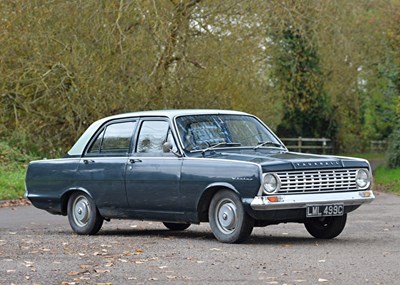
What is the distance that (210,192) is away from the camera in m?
14.1

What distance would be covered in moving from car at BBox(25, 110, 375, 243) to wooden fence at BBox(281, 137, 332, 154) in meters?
37.2

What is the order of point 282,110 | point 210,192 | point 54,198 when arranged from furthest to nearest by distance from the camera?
point 282,110 < point 54,198 < point 210,192

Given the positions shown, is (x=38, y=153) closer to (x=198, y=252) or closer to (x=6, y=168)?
(x=6, y=168)

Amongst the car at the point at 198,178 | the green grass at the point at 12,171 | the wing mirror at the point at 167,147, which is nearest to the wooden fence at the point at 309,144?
the green grass at the point at 12,171

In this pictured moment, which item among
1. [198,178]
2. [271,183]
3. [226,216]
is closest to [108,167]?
[198,178]

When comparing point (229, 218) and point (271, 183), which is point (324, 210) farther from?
point (229, 218)

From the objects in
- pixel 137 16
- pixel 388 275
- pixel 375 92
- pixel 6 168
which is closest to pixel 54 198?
pixel 388 275

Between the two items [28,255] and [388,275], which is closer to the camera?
[388,275]

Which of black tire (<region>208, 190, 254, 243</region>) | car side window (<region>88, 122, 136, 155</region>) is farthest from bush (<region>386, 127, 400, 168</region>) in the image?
black tire (<region>208, 190, 254, 243</region>)

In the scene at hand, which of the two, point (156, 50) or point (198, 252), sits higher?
point (156, 50)

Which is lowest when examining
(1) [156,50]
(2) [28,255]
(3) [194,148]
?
(2) [28,255]

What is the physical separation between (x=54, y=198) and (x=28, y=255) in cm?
354

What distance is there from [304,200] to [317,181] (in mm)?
340

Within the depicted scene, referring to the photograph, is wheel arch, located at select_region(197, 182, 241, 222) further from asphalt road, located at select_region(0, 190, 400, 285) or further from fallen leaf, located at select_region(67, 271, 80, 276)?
fallen leaf, located at select_region(67, 271, 80, 276)
